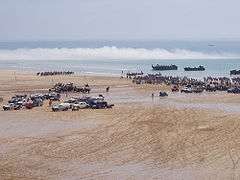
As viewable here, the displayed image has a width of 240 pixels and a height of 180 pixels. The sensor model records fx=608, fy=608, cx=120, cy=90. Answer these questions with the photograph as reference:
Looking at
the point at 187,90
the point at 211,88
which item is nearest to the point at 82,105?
the point at 187,90

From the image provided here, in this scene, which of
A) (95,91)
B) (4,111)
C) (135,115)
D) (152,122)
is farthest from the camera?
(95,91)

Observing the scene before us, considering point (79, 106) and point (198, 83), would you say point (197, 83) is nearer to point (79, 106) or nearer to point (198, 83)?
point (198, 83)

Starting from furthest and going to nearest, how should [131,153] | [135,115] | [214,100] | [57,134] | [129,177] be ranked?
[214,100] < [135,115] < [57,134] < [131,153] < [129,177]

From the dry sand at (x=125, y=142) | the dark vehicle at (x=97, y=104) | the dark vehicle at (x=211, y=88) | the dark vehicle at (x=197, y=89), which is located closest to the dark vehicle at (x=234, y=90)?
the dark vehicle at (x=211, y=88)

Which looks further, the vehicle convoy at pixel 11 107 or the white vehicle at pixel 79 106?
the vehicle convoy at pixel 11 107

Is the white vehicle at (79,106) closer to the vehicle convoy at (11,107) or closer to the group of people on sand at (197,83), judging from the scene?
the vehicle convoy at (11,107)

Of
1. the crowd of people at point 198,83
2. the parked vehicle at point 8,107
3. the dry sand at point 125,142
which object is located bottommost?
the dry sand at point 125,142

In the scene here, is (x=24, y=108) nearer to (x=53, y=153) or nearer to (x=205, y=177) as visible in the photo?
(x=53, y=153)

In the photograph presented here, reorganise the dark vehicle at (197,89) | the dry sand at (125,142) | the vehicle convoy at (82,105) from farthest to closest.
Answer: the dark vehicle at (197,89) < the vehicle convoy at (82,105) < the dry sand at (125,142)

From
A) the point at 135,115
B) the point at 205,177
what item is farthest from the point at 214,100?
the point at 205,177

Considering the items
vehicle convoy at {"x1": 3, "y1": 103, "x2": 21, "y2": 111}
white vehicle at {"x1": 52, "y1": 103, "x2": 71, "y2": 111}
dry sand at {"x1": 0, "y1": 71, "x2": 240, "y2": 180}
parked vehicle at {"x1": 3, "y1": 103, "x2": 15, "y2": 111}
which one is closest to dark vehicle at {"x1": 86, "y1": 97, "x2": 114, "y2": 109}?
dry sand at {"x1": 0, "y1": 71, "x2": 240, "y2": 180}
